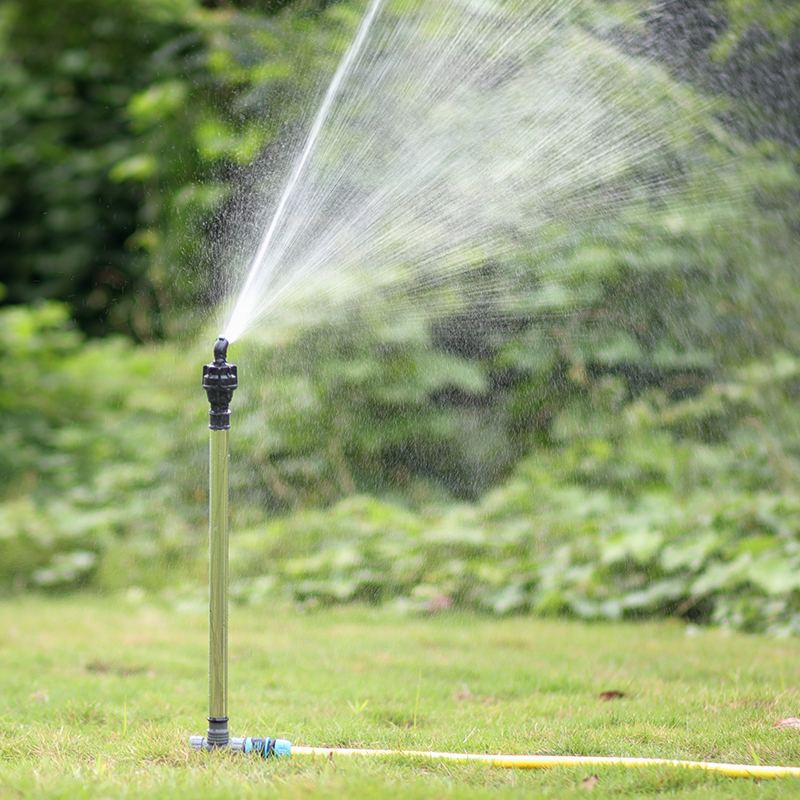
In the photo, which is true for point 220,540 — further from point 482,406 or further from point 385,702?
point 482,406

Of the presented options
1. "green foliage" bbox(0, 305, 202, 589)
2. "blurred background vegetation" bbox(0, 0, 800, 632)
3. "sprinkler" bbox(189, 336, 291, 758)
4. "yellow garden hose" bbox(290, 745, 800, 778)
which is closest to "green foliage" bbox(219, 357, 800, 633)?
"blurred background vegetation" bbox(0, 0, 800, 632)

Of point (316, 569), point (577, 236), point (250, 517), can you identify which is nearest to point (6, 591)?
point (250, 517)

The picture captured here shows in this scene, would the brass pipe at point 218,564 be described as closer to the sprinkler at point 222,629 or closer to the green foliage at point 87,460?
the sprinkler at point 222,629

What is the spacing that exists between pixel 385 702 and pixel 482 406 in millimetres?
2204

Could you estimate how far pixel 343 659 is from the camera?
3.13m

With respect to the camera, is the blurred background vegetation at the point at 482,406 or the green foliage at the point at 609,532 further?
the blurred background vegetation at the point at 482,406

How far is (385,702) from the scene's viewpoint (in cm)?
257

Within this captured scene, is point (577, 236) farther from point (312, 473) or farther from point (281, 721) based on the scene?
point (281, 721)

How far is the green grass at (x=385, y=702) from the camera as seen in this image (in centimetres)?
189

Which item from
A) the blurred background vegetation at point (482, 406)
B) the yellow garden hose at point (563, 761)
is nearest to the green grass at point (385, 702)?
the yellow garden hose at point (563, 761)

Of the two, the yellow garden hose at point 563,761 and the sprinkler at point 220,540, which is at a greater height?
the sprinkler at point 220,540

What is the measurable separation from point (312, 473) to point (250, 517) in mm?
345

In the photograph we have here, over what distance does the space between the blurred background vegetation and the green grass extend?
0.29m

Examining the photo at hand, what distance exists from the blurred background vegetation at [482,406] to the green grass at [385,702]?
0.94ft
